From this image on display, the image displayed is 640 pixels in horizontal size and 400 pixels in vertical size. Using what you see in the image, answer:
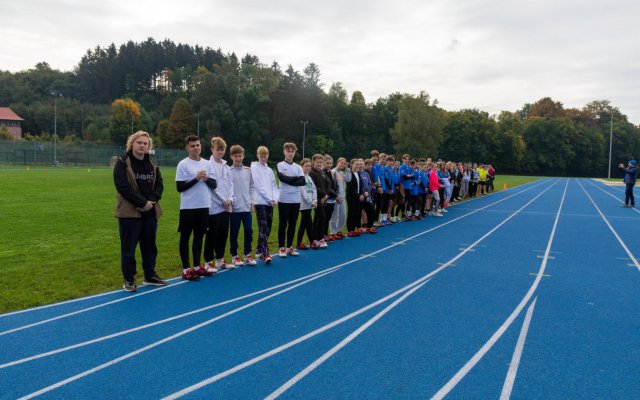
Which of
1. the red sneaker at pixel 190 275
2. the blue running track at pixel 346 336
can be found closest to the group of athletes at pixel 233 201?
the red sneaker at pixel 190 275

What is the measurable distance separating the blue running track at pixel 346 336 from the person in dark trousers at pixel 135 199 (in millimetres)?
527

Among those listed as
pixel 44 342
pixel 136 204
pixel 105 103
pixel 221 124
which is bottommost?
pixel 44 342

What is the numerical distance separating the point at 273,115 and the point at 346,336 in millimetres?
67394

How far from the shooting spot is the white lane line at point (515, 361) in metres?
3.50

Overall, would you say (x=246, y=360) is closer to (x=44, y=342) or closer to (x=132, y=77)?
(x=44, y=342)

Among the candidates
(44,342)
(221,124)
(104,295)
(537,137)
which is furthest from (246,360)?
(537,137)

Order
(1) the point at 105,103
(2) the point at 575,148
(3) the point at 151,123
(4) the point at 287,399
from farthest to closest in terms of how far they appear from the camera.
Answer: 1. (1) the point at 105,103
2. (2) the point at 575,148
3. (3) the point at 151,123
4. (4) the point at 287,399

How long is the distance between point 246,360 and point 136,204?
272 centimetres

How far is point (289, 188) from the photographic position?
800 centimetres

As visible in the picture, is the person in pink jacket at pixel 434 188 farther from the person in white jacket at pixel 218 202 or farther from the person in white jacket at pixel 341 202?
the person in white jacket at pixel 218 202

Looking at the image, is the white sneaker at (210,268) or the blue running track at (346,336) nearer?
the blue running track at (346,336)

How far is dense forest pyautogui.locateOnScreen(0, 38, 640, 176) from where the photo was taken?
225 ft

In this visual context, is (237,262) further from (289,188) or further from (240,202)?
(289,188)

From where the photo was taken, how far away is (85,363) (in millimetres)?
3795
